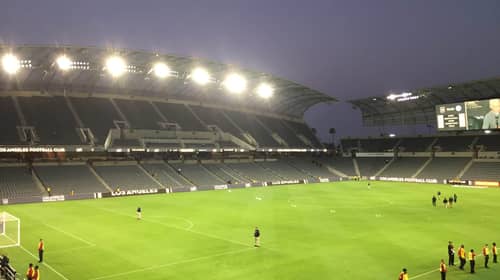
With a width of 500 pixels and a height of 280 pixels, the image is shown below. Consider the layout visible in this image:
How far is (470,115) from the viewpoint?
70375 millimetres

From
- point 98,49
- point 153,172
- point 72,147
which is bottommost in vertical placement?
point 153,172

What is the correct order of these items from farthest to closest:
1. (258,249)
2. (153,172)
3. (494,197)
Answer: (153,172), (494,197), (258,249)

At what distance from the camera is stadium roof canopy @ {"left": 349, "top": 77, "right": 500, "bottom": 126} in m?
76.4

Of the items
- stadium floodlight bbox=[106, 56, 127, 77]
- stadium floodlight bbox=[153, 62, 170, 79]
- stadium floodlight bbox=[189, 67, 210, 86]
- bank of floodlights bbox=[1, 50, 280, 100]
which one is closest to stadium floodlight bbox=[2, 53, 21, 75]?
bank of floodlights bbox=[1, 50, 280, 100]

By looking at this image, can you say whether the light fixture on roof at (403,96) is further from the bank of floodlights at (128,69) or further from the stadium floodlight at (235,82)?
the stadium floodlight at (235,82)

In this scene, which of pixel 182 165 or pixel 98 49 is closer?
pixel 98 49

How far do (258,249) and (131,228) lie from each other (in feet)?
41.6

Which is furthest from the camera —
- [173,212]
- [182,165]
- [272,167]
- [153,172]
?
[272,167]

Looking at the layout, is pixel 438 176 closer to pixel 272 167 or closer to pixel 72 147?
pixel 272 167

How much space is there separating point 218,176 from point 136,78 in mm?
25179

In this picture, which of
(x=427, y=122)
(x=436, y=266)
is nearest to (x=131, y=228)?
(x=436, y=266)

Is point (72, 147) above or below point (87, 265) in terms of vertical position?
above

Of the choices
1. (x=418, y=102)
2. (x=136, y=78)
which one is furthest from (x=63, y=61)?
(x=418, y=102)

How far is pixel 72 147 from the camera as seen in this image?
205 feet
